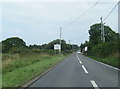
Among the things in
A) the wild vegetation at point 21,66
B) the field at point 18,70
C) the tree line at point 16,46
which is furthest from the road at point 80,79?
the tree line at point 16,46

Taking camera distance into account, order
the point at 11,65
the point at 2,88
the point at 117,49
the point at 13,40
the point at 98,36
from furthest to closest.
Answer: the point at 13,40 < the point at 98,36 < the point at 117,49 < the point at 11,65 < the point at 2,88

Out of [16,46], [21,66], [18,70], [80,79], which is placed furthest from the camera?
[16,46]

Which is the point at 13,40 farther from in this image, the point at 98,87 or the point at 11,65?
the point at 98,87

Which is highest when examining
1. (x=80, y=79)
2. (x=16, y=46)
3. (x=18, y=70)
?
(x=16, y=46)

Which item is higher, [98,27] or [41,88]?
[98,27]

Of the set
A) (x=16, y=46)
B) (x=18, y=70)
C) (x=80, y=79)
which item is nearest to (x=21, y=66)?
(x=18, y=70)

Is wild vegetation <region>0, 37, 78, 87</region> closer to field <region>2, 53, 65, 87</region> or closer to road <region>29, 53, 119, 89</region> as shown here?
field <region>2, 53, 65, 87</region>

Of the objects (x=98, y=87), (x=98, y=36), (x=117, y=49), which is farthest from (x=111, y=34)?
(x=98, y=87)

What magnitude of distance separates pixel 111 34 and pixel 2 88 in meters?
110

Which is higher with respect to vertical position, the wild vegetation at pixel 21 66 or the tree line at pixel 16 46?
the tree line at pixel 16 46

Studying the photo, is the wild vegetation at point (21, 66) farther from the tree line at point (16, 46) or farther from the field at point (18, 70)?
the tree line at point (16, 46)

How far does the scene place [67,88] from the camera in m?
10.8

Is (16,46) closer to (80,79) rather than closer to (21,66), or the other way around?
(21,66)

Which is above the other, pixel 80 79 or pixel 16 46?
pixel 16 46
